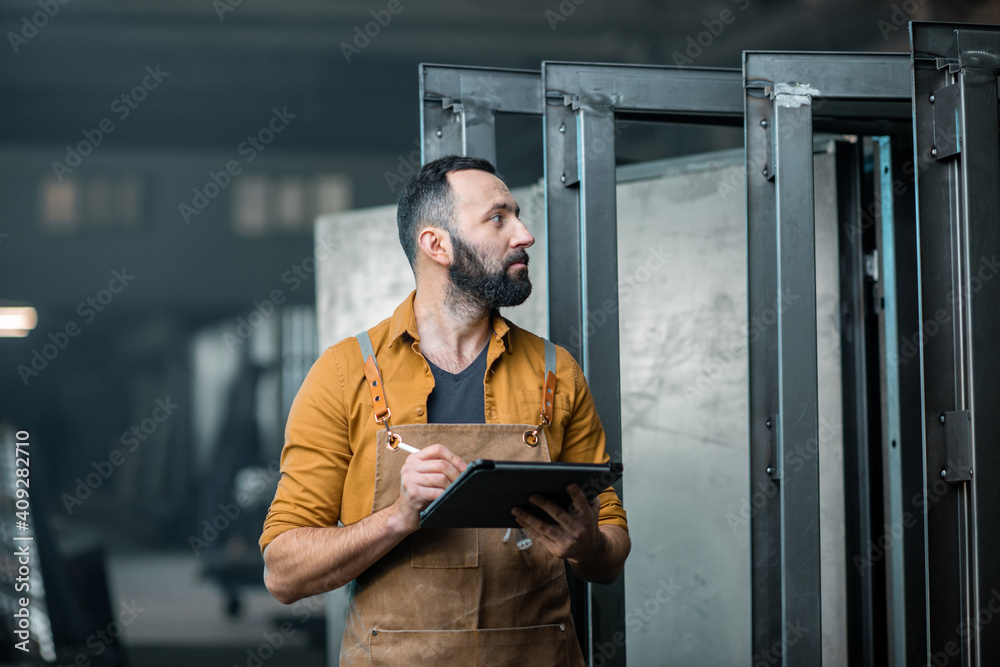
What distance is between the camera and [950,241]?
182 centimetres

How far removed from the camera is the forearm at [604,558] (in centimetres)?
142

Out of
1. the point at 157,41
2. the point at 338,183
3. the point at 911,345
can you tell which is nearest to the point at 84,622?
the point at 338,183

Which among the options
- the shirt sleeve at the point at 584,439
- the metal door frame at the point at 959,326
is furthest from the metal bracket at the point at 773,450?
the shirt sleeve at the point at 584,439

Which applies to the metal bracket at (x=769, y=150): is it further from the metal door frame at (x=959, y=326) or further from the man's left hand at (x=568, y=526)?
the man's left hand at (x=568, y=526)

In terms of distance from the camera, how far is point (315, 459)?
1446 millimetres

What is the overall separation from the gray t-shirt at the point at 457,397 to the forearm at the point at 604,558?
270 millimetres

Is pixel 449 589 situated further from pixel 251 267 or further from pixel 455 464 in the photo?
pixel 251 267

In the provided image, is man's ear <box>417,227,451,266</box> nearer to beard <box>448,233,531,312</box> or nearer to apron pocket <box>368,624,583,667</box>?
beard <box>448,233,531,312</box>

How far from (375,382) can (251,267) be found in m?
1.92

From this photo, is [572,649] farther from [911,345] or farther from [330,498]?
[911,345]

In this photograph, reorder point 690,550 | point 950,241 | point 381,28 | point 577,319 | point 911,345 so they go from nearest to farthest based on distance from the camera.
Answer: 1. point 950,241
2. point 577,319
3. point 911,345
4. point 690,550
5. point 381,28

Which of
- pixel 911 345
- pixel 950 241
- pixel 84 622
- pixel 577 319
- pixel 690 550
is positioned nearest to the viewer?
pixel 950 241

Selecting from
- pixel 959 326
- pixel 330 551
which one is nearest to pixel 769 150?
pixel 959 326

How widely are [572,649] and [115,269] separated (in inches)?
90.0
